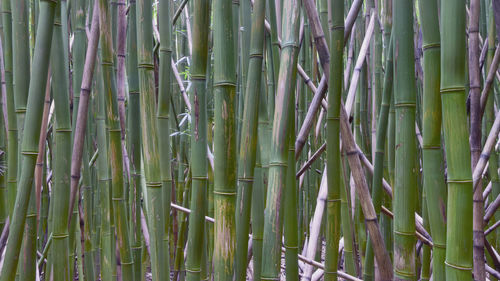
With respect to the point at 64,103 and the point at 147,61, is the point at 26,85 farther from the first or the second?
the point at 147,61

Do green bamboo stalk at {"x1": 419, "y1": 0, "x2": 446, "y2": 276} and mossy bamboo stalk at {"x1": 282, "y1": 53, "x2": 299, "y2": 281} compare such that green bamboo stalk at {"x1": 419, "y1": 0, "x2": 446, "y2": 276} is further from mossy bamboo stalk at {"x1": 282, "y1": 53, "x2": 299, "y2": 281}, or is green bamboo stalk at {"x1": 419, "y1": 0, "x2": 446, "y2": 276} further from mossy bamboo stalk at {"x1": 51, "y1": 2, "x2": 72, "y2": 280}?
mossy bamboo stalk at {"x1": 51, "y1": 2, "x2": 72, "y2": 280}

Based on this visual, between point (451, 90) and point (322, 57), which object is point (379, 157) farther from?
point (451, 90)

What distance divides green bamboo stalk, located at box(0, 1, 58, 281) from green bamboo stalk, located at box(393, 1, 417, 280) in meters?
0.45

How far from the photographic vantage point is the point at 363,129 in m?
1.60

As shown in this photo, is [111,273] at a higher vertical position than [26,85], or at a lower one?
lower

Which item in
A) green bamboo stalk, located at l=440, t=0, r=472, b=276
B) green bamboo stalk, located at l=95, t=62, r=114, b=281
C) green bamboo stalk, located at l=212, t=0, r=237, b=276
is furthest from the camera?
green bamboo stalk, located at l=95, t=62, r=114, b=281

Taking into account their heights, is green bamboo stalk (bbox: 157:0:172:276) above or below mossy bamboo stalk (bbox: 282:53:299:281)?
above

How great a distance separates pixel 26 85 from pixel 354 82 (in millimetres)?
697

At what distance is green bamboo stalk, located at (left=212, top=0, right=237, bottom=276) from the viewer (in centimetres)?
61

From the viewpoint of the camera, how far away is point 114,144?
33.5 inches

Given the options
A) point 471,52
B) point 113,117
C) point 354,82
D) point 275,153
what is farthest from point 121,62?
point 471,52

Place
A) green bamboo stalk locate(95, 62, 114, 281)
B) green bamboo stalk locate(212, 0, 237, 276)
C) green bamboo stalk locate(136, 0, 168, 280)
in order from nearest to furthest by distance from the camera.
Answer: green bamboo stalk locate(212, 0, 237, 276) < green bamboo stalk locate(136, 0, 168, 280) < green bamboo stalk locate(95, 62, 114, 281)

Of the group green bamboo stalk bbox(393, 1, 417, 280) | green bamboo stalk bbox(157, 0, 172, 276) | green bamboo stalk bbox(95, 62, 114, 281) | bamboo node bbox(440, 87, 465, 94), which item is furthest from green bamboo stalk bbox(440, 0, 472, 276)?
green bamboo stalk bbox(95, 62, 114, 281)

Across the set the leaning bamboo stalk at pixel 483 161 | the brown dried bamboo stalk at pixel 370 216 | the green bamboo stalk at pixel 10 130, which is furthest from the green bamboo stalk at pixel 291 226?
the green bamboo stalk at pixel 10 130
